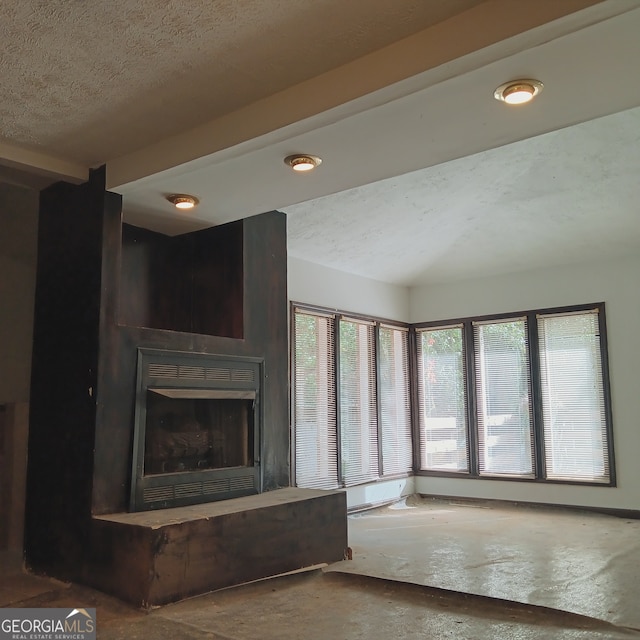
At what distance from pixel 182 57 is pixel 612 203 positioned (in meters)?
4.30

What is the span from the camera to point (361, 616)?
3.22 meters

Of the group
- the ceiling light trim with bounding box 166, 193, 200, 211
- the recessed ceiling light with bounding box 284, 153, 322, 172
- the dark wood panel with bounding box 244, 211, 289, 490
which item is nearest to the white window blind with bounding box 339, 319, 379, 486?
the dark wood panel with bounding box 244, 211, 289, 490

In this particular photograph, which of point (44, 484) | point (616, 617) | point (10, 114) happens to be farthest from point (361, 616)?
point (10, 114)

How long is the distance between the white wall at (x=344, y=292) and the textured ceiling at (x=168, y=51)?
2.83 meters

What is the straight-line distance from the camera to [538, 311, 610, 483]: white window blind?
6.31 m

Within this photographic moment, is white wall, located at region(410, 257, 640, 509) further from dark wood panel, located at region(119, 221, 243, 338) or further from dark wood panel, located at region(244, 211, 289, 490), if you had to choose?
dark wood panel, located at region(119, 221, 243, 338)

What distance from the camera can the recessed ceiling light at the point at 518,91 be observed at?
258cm

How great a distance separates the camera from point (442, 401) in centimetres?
732

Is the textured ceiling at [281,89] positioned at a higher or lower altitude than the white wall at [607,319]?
higher

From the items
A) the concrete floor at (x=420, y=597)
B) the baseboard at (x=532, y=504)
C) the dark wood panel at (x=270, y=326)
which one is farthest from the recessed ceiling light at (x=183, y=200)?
the baseboard at (x=532, y=504)

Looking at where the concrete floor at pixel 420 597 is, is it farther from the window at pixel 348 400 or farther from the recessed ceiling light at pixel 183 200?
the recessed ceiling light at pixel 183 200

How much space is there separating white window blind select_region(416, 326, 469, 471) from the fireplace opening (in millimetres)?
3452

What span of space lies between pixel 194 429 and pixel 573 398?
4156mm

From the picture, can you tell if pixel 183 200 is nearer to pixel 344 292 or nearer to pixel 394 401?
pixel 344 292
